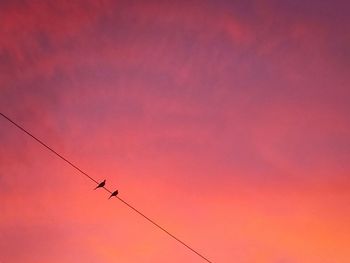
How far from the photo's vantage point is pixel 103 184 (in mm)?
29906
